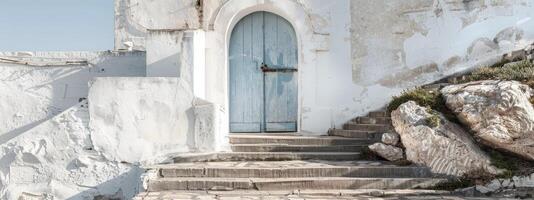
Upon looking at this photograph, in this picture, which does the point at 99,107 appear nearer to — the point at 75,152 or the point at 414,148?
the point at 75,152

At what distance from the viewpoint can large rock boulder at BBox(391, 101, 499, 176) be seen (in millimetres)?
7023

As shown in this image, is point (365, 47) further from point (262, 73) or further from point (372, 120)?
point (262, 73)

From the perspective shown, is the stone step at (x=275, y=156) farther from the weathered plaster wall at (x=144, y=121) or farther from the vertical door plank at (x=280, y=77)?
the vertical door plank at (x=280, y=77)

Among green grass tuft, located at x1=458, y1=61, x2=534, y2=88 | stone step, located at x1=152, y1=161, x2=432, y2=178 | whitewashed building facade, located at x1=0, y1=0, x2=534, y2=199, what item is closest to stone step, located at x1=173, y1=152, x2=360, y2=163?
whitewashed building facade, located at x1=0, y1=0, x2=534, y2=199

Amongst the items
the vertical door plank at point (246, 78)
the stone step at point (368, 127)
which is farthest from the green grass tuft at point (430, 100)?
→ the vertical door plank at point (246, 78)

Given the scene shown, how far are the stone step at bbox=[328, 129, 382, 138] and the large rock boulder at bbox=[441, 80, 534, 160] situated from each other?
64.9 inches

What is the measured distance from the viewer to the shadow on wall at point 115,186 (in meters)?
7.88

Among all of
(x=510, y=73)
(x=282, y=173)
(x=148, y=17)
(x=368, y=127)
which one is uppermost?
(x=148, y=17)

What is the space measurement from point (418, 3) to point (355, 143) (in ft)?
10.2

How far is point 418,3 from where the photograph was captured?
32.0 ft

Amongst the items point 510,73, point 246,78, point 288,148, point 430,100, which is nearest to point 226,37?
point 246,78

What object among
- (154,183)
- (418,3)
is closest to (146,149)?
(154,183)

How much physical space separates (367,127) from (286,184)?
9.69 feet

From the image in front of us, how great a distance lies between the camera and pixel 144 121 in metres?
8.01
